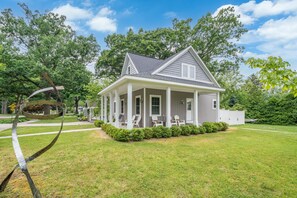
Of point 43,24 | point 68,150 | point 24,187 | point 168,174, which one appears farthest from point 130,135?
point 43,24

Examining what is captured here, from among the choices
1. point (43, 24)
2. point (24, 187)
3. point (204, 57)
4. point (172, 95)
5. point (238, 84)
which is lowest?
point (24, 187)

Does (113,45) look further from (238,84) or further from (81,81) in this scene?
(238,84)

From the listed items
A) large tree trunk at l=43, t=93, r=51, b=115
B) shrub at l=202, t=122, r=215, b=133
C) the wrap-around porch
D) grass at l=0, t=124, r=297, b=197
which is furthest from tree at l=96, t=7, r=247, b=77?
grass at l=0, t=124, r=297, b=197

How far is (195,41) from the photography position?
2125 centimetres

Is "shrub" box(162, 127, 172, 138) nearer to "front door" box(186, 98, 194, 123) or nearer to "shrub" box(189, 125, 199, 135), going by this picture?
"shrub" box(189, 125, 199, 135)

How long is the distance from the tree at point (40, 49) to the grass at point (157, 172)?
63.1ft

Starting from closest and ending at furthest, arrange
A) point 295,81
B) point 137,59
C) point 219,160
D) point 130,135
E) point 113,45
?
point 295,81 < point 219,160 < point 130,135 < point 137,59 < point 113,45

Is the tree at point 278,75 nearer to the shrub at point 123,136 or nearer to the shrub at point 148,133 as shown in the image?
the shrub at point 123,136

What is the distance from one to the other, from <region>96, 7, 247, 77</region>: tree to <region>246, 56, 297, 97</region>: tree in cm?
1969

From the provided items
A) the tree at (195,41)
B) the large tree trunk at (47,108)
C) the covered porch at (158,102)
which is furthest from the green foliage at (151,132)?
the large tree trunk at (47,108)

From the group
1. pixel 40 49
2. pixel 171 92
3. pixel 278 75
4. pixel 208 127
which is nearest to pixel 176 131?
pixel 208 127

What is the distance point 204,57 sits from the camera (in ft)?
72.9

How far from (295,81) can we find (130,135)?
21.6 ft

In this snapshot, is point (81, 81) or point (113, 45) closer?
point (113, 45)
